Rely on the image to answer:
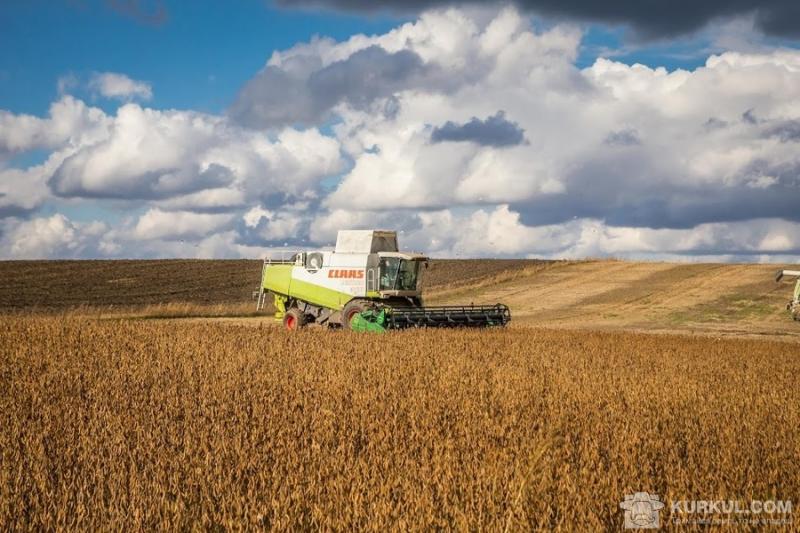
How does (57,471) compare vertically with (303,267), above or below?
below

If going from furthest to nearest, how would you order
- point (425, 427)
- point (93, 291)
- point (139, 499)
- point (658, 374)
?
point (93, 291) → point (658, 374) → point (425, 427) → point (139, 499)

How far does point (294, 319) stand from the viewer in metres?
27.7

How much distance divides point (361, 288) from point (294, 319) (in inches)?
114

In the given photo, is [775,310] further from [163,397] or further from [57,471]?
[57,471]

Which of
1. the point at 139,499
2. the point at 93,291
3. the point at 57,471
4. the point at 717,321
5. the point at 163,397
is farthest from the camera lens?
the point at 93,291

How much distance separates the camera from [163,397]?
1101 cm

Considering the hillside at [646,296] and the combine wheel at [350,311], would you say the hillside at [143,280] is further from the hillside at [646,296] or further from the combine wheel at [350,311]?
the combine wheel at [350,311]

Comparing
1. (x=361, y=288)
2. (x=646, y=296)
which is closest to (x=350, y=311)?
→ (x=361, y=288)

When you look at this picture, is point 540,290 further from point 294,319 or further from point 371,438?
point 371,438

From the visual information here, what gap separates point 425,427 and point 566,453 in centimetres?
169

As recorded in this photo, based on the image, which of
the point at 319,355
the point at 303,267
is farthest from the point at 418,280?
the point at 319,355

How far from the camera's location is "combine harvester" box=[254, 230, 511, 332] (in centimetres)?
2541

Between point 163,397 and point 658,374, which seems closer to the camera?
point 163,397

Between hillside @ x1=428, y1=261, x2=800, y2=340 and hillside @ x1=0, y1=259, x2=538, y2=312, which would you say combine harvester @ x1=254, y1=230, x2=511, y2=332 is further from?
hillside @ x1=0, y1=259, x2=538, y2=312
